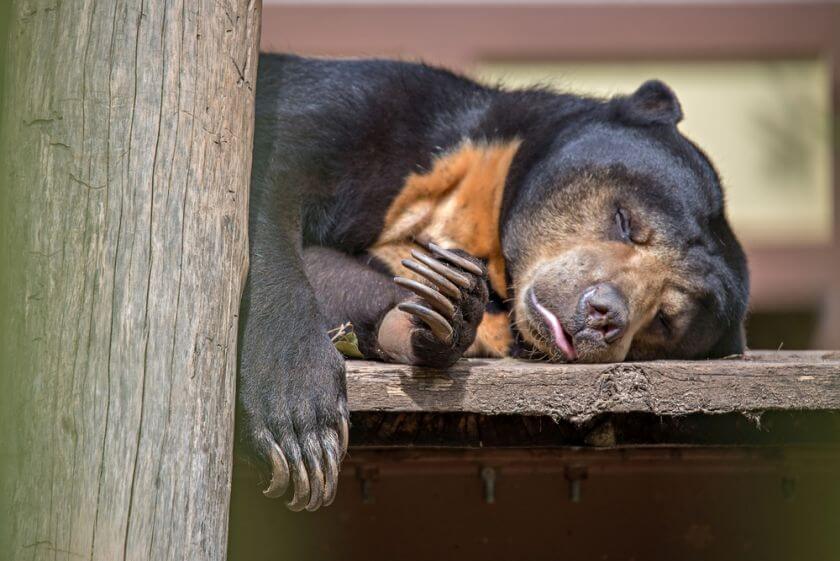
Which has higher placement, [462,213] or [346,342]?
[462,213]

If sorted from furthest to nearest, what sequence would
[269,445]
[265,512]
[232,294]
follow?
[265,512], [269,445], [232,294]

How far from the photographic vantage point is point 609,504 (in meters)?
4.33

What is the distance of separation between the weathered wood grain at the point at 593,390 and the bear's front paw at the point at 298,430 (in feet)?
0.37

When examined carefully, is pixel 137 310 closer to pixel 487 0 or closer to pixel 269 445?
pixel 269 445

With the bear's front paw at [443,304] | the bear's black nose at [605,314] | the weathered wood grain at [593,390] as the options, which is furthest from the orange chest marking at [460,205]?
the weathered wood grain at [593,390]

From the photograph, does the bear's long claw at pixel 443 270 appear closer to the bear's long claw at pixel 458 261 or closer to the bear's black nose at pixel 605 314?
the bear's long claw at pixel 458 261

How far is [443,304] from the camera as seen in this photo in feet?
11.2

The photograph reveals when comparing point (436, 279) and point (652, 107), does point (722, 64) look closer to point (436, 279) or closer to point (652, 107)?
point (652, 107)

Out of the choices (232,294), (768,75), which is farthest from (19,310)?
(768,75)

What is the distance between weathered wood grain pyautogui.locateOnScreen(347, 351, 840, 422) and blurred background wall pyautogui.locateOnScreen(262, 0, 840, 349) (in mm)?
5625

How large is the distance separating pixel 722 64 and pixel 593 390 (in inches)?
256

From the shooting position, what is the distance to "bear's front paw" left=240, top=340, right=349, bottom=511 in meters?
3.24

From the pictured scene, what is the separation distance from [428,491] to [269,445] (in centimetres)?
117

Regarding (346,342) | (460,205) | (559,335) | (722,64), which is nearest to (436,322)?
(346,342)
